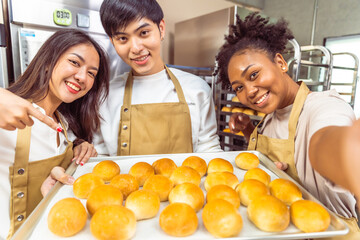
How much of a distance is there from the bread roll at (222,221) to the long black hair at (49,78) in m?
0.96

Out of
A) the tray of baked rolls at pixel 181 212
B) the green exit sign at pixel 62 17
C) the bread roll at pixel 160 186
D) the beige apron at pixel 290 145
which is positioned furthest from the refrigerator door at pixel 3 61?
the beige apron at pixel 290 145

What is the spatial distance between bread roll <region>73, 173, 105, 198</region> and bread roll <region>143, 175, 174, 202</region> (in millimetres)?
184

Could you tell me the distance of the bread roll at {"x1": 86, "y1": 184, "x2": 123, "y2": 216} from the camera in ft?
2.34

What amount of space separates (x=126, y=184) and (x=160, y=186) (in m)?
0.13

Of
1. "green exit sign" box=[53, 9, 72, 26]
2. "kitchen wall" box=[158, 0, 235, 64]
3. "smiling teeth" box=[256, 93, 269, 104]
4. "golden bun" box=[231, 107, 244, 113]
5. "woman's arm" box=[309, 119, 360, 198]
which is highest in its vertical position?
"kitchen wall" box=[158, 0, 235, 64]

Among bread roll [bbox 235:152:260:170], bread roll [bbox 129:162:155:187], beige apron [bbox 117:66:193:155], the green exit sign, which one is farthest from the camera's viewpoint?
the green exit sign

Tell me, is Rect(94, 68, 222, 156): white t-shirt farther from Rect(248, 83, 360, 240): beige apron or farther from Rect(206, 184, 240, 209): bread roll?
Rect(206, 184, 240, 209): bread roll

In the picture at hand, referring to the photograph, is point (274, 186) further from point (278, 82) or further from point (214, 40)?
point (214, 40)

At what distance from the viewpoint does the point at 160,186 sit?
844 mm

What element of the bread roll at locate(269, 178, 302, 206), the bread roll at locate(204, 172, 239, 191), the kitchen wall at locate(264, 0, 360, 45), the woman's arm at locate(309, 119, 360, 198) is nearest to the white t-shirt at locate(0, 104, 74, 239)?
the bread roll at locate(204, 172, 239, 191)

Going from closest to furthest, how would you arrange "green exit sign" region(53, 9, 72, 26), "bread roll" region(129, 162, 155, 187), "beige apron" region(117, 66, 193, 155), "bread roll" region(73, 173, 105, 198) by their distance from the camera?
"bread roll" region(73, 173, 105, 198)
"bread roll" region(129, 162, 155, 187)
"beige apron" region(117, 66, 193, 155)
"green exit sign" region(53, 9, 72, 26)

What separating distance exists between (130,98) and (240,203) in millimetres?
911

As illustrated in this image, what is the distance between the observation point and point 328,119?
747 millimetres

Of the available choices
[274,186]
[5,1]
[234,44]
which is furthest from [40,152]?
[5,1]
